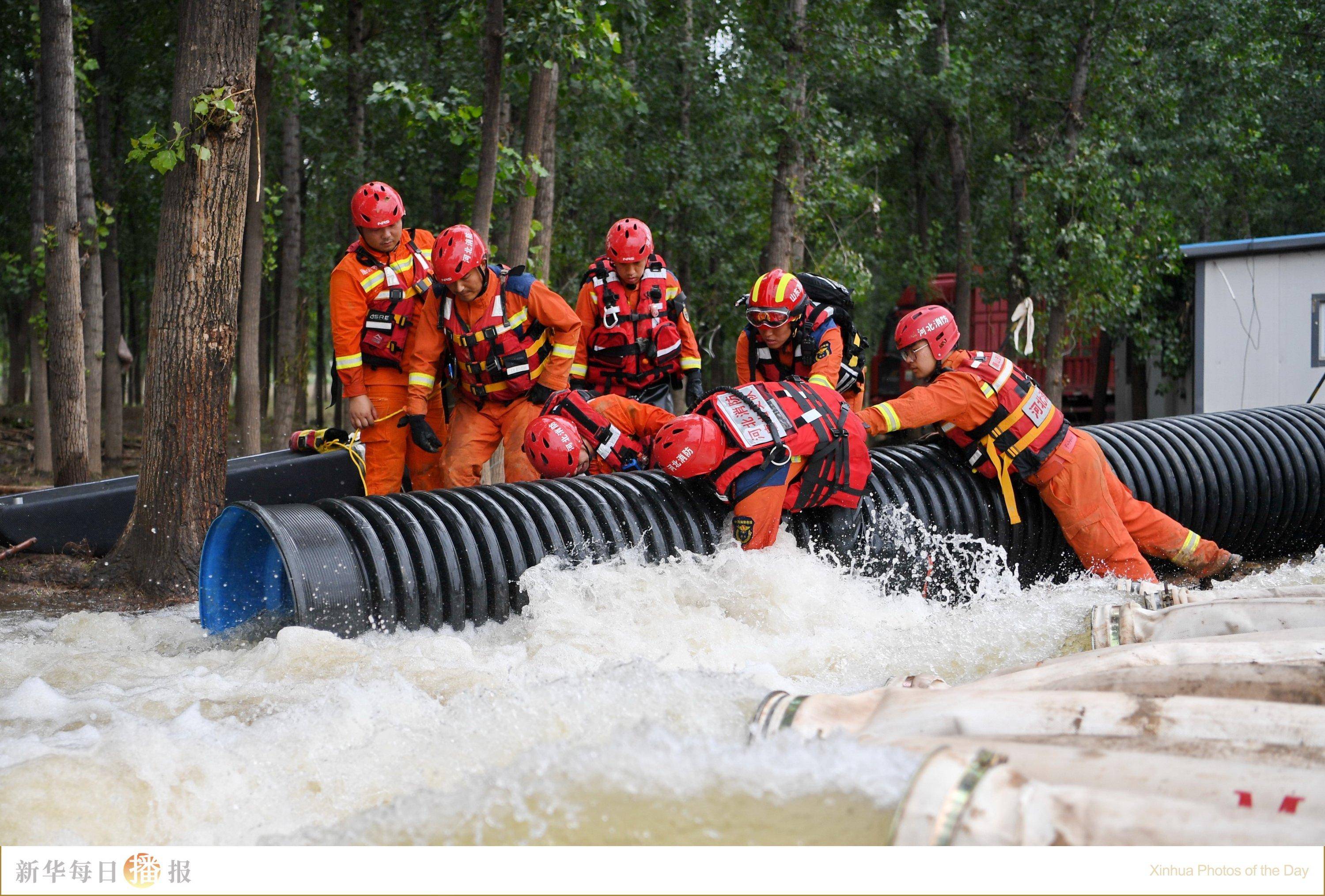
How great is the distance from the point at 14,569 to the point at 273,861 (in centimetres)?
519

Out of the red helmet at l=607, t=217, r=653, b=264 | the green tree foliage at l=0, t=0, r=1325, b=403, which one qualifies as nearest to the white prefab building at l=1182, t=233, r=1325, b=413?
the green tree foliage at l=0, t=0, r=1325, b=403

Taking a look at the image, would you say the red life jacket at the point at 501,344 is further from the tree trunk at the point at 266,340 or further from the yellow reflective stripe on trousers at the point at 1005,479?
the tree trunk at the point at 266,340

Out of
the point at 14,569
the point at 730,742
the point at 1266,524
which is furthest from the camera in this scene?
the point at 1266,524

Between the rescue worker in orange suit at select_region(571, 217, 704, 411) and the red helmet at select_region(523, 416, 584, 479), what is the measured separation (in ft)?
4.90

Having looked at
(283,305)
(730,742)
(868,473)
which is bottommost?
(730,742)

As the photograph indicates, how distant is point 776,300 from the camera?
6488 millimetres

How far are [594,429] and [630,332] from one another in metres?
1.65

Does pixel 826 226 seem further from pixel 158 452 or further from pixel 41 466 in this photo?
pixel 158 452

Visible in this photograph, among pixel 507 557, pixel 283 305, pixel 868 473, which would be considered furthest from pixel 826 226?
pixel 507 557

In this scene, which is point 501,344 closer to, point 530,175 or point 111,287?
point 530,175

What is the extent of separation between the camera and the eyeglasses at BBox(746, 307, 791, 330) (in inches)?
256

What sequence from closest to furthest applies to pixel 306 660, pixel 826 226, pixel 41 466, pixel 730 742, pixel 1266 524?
pixel 730 742, pixel 306 660, pixel 1266 524, pixel 41 466, pixel 826 226

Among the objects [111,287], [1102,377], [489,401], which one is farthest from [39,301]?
[1102,377]

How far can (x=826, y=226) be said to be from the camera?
53.3 feet
